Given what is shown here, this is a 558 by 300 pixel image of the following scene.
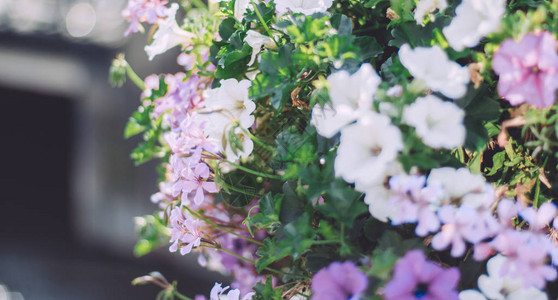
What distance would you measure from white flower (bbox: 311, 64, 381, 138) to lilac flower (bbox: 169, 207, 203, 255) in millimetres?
242

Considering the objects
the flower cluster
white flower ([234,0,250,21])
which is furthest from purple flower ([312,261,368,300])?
white flower ([234,0,250,21])

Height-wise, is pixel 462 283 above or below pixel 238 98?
below

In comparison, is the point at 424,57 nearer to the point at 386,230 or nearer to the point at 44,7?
the point at 386,230

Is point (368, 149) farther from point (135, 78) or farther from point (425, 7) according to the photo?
point (135, 78)

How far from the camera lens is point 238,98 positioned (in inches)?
25.0

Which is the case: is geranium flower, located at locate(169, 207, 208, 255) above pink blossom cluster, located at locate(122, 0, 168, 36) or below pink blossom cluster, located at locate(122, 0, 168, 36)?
below

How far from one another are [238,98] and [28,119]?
536 centimetres

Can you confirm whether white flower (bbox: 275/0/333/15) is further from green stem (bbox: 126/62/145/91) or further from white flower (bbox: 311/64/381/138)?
green stem (bbox: 126/62/145/91)

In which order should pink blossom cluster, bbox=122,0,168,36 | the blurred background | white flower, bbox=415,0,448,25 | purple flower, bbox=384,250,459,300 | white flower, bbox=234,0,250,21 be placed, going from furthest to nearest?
the blurred background, pink blossom cluster, bbox=122,0,168,36, white flower, bbox=234,0,250,21, white flower, bbox=415,0,448,25, purple flower, bbox=384,250,459,300

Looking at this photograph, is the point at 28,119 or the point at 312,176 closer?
the point at 312,176

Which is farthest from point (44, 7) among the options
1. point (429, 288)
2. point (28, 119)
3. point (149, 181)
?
point (429, 288)

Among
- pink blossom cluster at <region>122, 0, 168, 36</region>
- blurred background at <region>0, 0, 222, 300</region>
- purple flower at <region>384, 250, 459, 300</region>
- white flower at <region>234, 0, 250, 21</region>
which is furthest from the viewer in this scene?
blurred background at <region>0, 0, 222, 300</region>

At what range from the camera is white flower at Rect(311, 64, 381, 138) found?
455mm

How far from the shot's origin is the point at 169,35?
2.52 ft
